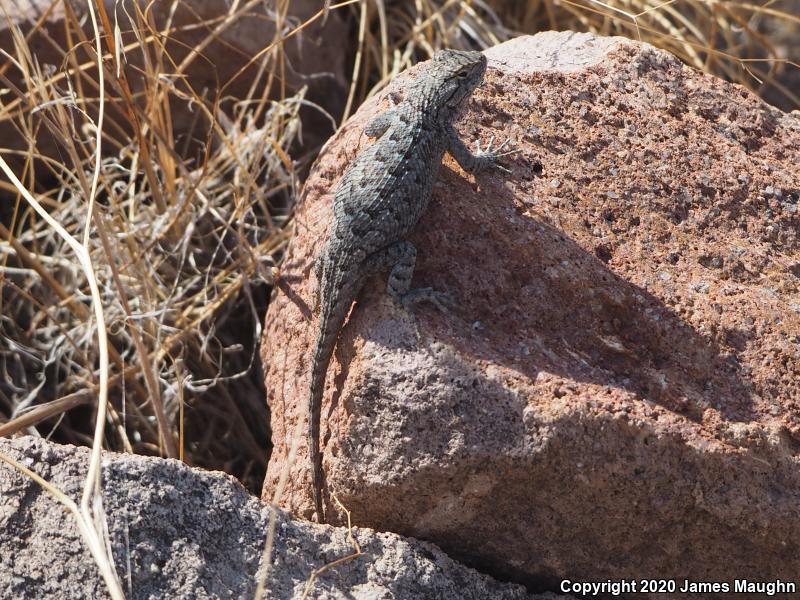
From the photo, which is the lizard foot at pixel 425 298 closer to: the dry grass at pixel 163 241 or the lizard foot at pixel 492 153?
the lizard foot at pixel 492 153

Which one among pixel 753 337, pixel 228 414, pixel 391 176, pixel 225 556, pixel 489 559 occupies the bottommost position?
pixel 228 414

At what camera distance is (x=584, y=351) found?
10.4 ft

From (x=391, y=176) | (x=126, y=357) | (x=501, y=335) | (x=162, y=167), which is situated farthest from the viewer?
(x=126, y=357)

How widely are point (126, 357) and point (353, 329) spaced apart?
6.49 feet

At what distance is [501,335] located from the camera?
315 centimetres

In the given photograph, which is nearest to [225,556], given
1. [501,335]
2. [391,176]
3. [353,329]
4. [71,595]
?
[71,595]

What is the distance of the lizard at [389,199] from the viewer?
10.7ft

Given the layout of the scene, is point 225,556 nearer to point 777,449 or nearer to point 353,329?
point 353,329

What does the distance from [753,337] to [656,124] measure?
1007mm

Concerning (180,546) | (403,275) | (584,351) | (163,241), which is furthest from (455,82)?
(180,546)

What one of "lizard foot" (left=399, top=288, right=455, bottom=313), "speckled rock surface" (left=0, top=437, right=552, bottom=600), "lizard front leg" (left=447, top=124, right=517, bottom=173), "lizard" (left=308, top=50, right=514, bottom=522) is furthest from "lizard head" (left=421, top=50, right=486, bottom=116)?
"speckled rock surface" (left=0, top=437, right=552, bottom=600)

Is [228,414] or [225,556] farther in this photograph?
[228,414]

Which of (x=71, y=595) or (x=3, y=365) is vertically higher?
(x=71, y=595)

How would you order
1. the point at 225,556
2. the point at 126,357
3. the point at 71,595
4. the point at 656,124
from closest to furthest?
the point at 71,595 → the point at 225,556 → the point at 656,124 → the point at 126,357
